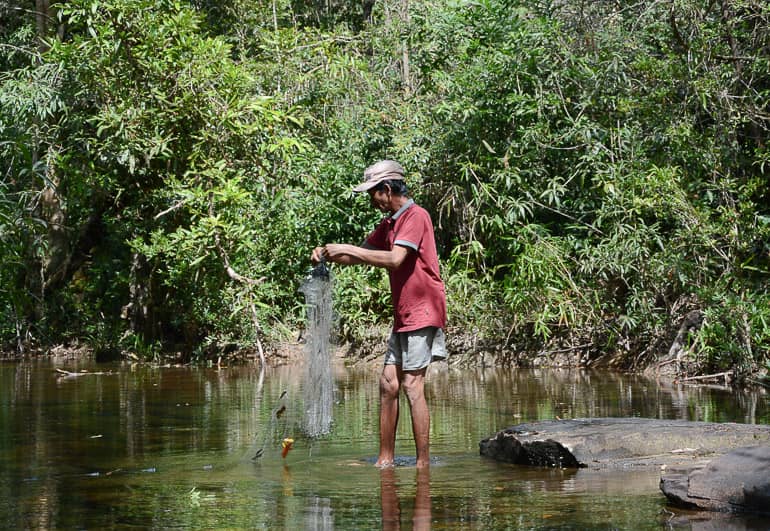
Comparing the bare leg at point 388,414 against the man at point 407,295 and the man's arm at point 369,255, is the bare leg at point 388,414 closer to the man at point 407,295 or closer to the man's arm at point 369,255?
the man at point 407,295

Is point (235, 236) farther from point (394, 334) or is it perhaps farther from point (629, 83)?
point (394, 334)

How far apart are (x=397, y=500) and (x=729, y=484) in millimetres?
1602

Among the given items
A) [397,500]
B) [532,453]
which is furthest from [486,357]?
[397,500]

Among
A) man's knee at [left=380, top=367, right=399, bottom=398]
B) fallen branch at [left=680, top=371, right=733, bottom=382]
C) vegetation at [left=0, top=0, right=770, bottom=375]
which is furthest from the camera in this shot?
vegetation at [left=0, top=0, right=770, bottom=375]

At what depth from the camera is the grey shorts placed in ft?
22.0

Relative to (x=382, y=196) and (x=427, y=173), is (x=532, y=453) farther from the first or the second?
(x=427, y=173)

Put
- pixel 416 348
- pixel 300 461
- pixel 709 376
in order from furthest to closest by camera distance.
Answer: pixel 709 376 → pixel 300 461 → pixel 416 348

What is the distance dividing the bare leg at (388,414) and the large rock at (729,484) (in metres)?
1.86

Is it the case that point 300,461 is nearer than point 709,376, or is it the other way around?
point 300,461

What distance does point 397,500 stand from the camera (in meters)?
5.57

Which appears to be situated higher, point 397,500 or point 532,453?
point 532,453

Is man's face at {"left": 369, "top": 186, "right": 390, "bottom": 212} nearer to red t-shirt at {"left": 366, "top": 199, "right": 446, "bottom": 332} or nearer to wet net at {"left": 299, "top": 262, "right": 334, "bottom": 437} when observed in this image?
red t-shirt at {"left": 366, "top": 199, "right": 446, "bottom": 332}

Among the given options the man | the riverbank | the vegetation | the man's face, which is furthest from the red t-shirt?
the riverbank

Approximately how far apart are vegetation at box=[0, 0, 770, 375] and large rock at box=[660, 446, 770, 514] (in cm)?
609
